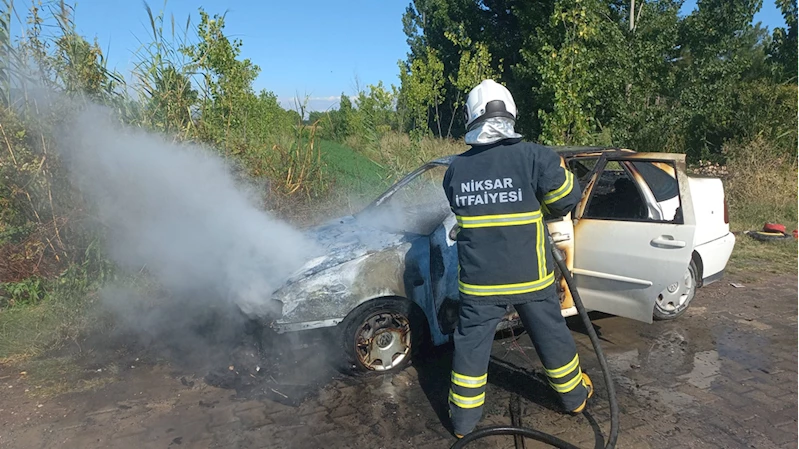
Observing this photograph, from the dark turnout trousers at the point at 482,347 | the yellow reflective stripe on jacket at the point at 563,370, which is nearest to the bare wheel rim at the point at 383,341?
the dark turnout trousers at the point at 482,347

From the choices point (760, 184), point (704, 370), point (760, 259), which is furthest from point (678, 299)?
point (760, 184)

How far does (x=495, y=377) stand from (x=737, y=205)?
7.88 meters

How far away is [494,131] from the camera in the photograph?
288 cm

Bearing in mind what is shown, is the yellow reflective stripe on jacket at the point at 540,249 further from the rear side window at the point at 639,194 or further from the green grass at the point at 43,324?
the green grass at the point at 43,324

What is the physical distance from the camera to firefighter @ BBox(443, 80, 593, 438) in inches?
112

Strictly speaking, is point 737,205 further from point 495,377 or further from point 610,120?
point 495,377

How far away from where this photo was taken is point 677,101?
49.1ft

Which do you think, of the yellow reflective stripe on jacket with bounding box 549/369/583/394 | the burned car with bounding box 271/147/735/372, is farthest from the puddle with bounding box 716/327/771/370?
the yellow reflective stripe on jacket with bounding box 549/369/583/394

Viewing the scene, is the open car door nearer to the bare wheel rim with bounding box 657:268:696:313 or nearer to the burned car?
the burned car

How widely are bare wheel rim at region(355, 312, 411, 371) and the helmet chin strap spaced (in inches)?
59.9

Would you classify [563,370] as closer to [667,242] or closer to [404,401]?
[404,401]

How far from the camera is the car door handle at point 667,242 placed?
3.80 meters

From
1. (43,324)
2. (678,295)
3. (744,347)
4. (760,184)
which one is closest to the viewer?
(744,347)

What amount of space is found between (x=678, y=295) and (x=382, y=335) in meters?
2.86
